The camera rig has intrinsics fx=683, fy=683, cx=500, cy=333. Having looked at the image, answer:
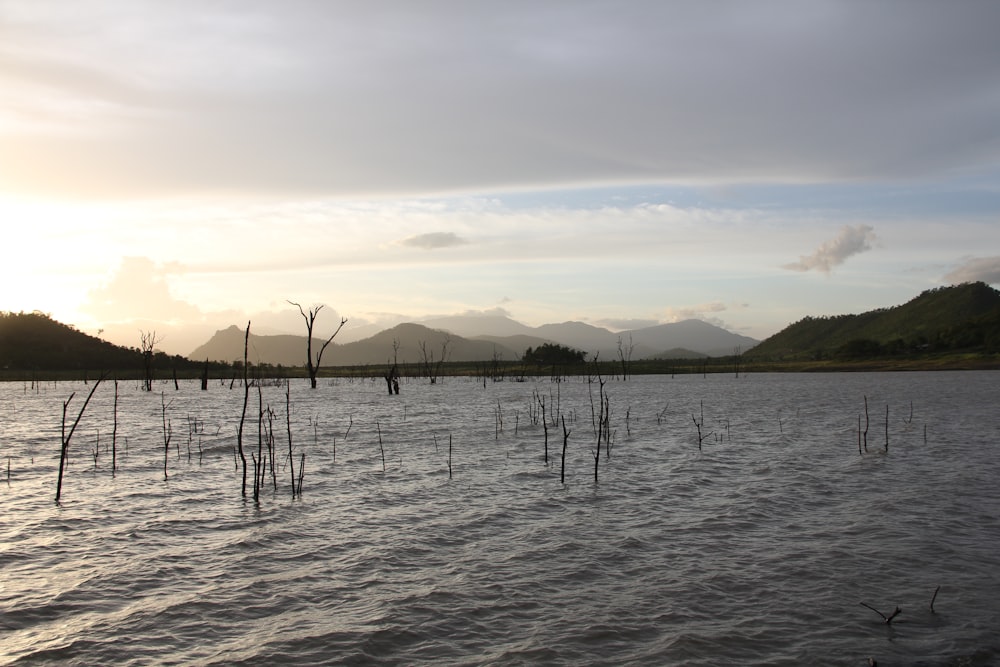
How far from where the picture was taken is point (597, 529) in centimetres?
1252

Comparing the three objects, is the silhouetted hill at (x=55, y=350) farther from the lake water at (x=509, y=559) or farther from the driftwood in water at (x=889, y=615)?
the driftwood in water at (x=889, y=615)

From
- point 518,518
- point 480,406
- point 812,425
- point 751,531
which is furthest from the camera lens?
point 480,406

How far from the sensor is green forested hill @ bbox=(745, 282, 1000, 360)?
106 meters

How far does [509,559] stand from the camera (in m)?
10.7

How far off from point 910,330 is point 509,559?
17084 cm

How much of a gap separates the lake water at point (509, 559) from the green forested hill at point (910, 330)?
96468mm

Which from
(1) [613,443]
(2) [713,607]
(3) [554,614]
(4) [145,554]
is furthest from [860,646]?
(1) [613,443]

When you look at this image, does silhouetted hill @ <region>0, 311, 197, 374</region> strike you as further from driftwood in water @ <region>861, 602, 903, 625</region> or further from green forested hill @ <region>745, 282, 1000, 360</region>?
green forested hill @ <region>745, 282, 1000, 360</region>

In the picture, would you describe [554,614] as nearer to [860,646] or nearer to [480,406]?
[860,646]

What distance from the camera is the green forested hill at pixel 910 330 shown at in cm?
10550

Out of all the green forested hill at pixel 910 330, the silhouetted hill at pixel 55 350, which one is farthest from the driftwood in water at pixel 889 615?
the green forested hill at pixel 910 330

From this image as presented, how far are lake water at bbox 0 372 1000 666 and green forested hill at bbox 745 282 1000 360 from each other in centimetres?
9647

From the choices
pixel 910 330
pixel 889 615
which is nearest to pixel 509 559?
pixel 889 615

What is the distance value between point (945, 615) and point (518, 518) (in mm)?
7156
